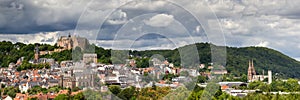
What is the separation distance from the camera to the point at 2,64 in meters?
84.8

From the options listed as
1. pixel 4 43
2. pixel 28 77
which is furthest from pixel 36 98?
pixel 4 43

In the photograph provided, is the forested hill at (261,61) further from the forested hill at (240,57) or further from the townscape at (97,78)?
the townscape at (97,78)

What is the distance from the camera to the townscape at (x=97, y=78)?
38.4 m

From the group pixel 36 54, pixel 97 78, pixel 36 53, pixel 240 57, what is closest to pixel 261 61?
pixel 240 57

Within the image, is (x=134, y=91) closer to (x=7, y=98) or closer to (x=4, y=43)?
(x=7, y=98)

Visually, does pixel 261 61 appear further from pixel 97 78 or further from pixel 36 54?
pixel 97 78

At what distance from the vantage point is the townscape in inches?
1511

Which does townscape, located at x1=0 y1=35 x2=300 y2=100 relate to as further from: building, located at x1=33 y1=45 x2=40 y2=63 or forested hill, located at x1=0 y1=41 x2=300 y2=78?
forested hill, located at x1=0 y1=41 x2=300 y2=78

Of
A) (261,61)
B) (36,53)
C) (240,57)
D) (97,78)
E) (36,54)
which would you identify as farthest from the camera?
(261,61)

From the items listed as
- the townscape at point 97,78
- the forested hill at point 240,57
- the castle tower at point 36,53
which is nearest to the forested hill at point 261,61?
the forested hill at point 240,57

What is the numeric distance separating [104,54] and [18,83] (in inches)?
468

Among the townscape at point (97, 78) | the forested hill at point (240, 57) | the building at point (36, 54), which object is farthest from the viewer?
the forested hill at point (240, 57)

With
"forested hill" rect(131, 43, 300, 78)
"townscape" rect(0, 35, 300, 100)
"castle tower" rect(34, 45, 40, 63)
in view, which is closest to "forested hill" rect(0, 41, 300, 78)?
"forested hill" rect(131, 43, 300, 78)

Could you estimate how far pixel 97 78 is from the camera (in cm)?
4462
